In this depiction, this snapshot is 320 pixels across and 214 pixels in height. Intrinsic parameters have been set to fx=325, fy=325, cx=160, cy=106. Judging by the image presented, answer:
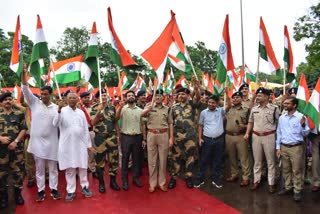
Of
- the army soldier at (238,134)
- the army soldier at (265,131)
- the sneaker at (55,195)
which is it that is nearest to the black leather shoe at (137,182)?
the sneaker at (55,195)

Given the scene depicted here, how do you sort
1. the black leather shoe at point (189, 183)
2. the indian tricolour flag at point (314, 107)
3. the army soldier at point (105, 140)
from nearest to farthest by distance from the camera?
the indian tricolour flag at point (314, 107), the army soldier at point (105, 140), the black leather shoe at point (189, 183)

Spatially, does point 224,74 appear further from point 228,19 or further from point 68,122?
point 68,122

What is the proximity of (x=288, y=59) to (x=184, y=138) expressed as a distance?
2.52 meters

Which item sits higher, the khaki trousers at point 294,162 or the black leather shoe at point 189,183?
the khaki trousers at point 294,162

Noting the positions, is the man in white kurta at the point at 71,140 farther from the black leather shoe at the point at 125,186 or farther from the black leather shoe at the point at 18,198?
the black leather shoe at the point at 125,186

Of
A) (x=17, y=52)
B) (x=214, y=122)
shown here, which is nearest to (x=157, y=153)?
(x=214, y=122)

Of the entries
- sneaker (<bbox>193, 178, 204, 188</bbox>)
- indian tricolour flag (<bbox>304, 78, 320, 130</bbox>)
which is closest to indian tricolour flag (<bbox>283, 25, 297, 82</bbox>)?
indian tricolour flag (<bbox>304, 78, 320, 130</bbox>)

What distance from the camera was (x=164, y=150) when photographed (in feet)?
19.5

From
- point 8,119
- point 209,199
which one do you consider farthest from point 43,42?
point 209,199

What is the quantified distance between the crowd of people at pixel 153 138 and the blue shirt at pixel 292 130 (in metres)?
0.02

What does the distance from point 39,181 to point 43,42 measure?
2.39 meters

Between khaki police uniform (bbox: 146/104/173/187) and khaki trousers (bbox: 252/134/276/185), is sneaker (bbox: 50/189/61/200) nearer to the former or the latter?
khaki police uniform (bbox: 146/104/173/187)

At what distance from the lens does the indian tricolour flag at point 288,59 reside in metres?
6.16

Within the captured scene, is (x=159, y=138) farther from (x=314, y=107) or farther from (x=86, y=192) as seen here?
(x=314, y=107)
